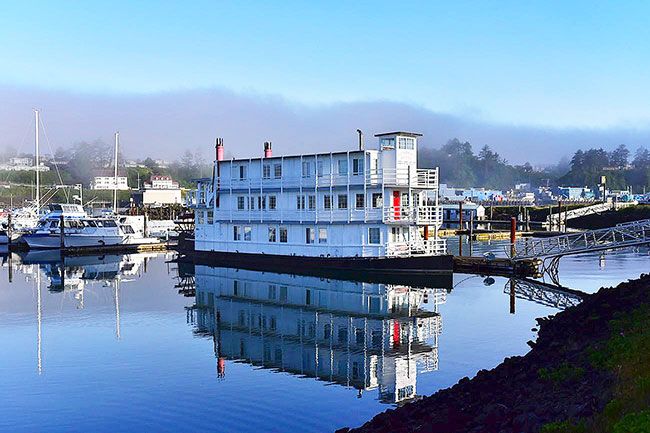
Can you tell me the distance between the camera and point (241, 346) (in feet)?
86.5

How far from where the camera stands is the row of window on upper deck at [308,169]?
4672 centimetres

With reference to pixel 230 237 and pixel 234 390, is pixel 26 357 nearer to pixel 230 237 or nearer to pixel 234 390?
pixel 234 390

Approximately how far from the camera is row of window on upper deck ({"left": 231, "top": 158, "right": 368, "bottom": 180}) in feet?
153

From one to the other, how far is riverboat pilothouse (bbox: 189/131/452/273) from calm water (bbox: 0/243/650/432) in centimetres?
382

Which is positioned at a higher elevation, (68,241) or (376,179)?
(376,179)

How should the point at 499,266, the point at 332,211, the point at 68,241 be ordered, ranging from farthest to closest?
the point at 68,241 → the point at 332,211 → the point at 499,266

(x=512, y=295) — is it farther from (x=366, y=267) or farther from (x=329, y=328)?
(x=329, y=328)

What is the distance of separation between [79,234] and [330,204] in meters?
32.8

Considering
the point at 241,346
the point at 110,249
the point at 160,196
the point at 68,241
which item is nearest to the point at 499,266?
the point at 241,346

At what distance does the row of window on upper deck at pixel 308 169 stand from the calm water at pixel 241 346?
8.37m

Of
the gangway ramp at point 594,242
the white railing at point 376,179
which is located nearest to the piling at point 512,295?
the gangway ramp at point 594,242

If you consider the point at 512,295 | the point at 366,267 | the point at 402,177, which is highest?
the point at 402,177

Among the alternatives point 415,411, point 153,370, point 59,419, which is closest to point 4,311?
point 153,370

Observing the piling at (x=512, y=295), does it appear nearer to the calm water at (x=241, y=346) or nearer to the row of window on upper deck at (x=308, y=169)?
the calm water at (x=241, y=346)
